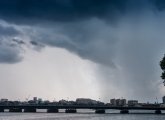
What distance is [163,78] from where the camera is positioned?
120m

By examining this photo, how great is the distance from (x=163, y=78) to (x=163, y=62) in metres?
9.38

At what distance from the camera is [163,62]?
418 ft
